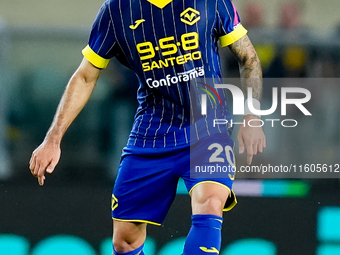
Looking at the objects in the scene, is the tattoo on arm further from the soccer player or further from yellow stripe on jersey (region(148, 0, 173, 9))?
yellow stripe on jersey (region(148, 0, 173, 9))

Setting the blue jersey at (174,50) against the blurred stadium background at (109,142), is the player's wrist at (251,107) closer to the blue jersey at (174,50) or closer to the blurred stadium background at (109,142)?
the blue jersey at (174,50)

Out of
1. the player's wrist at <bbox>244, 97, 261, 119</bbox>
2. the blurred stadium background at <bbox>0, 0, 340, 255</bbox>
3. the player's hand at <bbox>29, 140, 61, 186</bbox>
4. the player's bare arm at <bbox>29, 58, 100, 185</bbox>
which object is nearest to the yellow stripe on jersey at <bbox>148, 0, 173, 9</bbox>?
the player's bare arm at <bbox>29, 58, 100, 185</bbox>

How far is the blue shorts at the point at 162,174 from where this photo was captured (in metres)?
2.07

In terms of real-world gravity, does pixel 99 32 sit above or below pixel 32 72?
above

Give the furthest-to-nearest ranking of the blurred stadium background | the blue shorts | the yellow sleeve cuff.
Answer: the blurred stadium background → the yellow sleeve cuff → the blue shorts

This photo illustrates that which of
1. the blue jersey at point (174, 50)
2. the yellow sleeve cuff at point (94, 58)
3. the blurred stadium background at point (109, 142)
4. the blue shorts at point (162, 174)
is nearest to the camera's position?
the blue shorts at point (162, 174)

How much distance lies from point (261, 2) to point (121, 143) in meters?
1.21

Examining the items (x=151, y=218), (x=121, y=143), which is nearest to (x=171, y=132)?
(x=151, y=218)

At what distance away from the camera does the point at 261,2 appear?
3158 millimetres

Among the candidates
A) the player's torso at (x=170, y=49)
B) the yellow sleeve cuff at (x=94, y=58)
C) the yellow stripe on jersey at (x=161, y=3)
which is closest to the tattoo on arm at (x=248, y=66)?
the player's torso at (x=170, y=49)

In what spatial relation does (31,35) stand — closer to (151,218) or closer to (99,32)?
(99,32)

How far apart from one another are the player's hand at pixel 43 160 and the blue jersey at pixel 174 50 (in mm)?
410

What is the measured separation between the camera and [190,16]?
217 centimetres

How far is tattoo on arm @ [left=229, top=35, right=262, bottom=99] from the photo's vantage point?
2229 millimetres
